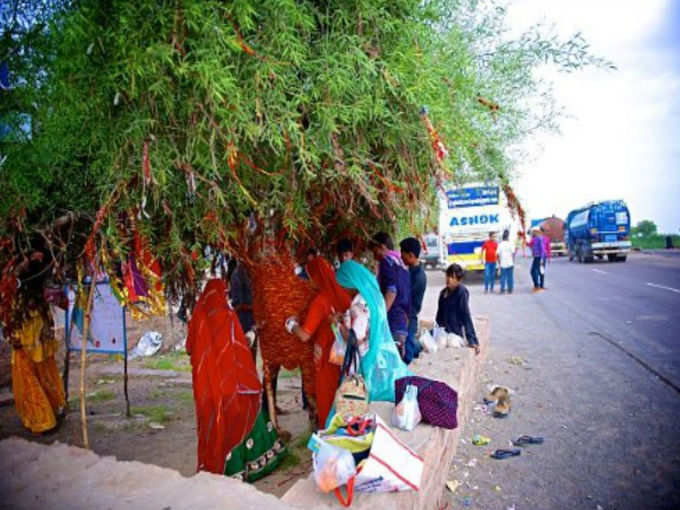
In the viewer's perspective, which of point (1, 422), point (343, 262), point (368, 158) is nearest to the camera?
point (368, 158)

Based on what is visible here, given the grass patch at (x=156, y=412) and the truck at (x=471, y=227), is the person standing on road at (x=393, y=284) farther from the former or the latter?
the truck at (x=471, y=227)

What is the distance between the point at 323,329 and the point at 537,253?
11.5m

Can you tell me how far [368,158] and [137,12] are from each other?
151 centimetres

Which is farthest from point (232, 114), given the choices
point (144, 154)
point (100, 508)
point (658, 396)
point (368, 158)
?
point (658, 396)

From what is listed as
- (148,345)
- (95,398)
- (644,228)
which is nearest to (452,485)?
(95,398)

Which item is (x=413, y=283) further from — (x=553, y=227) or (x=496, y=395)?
(x=553, y=227)

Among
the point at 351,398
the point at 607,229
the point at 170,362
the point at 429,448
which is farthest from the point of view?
the point at 607,229

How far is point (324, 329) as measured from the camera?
398cm

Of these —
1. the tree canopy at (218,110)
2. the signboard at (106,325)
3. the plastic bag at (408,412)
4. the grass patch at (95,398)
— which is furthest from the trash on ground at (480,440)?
the grass patch at (95,398)

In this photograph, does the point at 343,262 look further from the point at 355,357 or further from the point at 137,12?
the point at 137,12

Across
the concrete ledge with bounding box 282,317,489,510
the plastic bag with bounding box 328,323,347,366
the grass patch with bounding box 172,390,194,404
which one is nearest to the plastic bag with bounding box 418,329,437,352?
the concrete ledge with bounding box 282,317,489,510

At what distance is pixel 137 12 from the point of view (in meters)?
1.94

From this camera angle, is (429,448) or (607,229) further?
(607,229)

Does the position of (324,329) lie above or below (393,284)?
below
